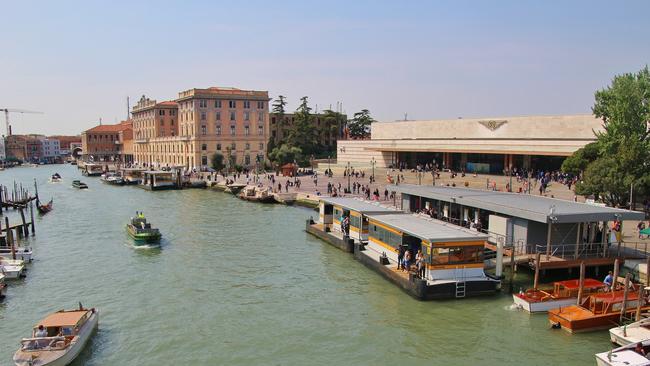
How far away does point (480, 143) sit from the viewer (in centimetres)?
6475

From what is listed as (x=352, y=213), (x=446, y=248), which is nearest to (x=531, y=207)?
(x=446, y=248)

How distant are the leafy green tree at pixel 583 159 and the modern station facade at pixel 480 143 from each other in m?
8.49

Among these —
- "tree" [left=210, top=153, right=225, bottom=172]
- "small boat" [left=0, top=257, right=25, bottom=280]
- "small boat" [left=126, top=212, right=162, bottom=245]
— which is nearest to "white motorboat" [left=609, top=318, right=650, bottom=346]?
"small boat" [left=126, top=212, right=162, bottom=245]

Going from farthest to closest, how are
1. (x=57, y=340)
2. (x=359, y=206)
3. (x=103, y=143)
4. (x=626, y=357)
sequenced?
(x=103, y=143) < (x=359, y=206) < (x=57, y=340) < (x=626, y=357)

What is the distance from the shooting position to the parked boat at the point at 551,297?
65.3ft

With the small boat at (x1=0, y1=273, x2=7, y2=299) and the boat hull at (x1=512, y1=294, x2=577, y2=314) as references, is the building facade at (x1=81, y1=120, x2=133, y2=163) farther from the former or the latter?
the boat hull at (x1=512, y1=294, x2=577, y2=314)

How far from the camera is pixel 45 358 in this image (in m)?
15.5

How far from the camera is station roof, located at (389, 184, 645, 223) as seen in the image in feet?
73.0

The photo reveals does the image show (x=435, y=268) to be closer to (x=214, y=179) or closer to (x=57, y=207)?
(x=57, y=207)

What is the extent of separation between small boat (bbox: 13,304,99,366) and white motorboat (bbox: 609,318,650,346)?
17184 millimetres

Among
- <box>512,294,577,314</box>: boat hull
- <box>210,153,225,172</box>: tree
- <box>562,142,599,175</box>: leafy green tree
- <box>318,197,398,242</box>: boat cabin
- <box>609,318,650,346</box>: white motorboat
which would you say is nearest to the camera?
<box>609,318,650,346</box>: white motorboat

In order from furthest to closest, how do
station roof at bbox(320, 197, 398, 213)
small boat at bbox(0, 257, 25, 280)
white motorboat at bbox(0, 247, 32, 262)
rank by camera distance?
station roof at bbox(320, 197, 398, 213)
white motorboat at bbox(0, 247, 32, 262)
small boat at bbox(0, 257, 25, 280)

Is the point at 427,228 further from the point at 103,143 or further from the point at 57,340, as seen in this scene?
the point at 103,143

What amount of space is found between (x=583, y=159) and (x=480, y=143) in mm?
20356
